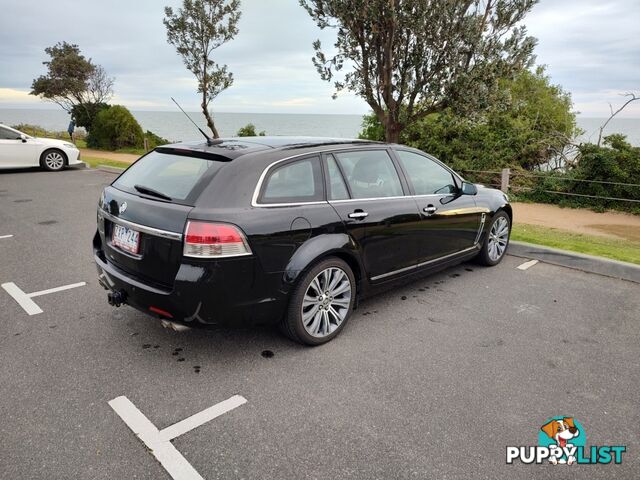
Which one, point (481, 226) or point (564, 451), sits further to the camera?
point (481, 226)

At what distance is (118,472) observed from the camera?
2.33 m

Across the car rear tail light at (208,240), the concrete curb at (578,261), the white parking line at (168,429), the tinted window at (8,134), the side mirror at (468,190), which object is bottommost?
the white parking line at (168,429)

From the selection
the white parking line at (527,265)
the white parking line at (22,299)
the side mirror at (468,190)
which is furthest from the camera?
the white parking line at (527,265)

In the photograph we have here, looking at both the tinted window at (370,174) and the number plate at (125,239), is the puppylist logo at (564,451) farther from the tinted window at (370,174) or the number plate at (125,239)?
the number plate at (125,239)

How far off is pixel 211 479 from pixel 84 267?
3873 millimetres

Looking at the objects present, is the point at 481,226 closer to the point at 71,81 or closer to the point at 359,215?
the point at 359,215

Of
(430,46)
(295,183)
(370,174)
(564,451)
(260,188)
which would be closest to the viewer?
(564,451)

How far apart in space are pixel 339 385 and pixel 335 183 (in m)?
1.57

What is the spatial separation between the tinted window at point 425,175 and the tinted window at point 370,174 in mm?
231

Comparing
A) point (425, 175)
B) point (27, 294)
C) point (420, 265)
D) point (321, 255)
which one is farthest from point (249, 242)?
point (27, 294)

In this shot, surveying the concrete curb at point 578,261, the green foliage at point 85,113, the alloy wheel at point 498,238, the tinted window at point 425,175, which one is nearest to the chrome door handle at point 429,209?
the tinted window at point 425,175

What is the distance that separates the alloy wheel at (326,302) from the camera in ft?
11.6

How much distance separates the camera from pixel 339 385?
3109mm

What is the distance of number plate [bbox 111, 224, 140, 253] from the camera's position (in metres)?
3.26
